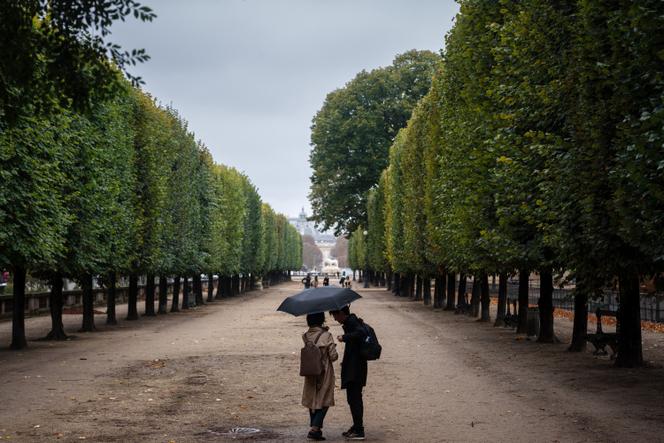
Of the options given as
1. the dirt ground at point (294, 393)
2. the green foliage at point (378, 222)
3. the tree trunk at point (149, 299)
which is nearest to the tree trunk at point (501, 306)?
the dirt ground at point (294, 393)

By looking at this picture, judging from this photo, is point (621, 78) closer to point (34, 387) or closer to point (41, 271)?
point (34, 387)

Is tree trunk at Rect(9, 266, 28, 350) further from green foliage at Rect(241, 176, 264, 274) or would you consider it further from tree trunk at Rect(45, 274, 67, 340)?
green foliage at Rect(241, 176, 264, 274)

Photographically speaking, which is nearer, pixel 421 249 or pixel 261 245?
pixel 421 249

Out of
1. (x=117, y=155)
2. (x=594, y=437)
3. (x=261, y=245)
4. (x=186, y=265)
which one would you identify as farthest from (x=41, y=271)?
(x=261, y=245)

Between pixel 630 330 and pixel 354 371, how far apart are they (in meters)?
11.0

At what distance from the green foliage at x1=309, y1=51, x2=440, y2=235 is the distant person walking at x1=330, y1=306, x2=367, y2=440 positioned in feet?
240

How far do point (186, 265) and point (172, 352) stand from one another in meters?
26.0

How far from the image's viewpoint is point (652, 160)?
13.7 m

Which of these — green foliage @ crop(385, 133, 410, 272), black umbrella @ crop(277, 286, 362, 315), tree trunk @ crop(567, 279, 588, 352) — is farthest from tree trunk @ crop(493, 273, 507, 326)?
black umbrella @ crop(277, 286, 362, 315)

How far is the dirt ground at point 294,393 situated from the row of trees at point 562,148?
2.22 m

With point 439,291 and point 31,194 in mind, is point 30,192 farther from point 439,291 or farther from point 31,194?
point 439,291

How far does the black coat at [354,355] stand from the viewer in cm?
1302

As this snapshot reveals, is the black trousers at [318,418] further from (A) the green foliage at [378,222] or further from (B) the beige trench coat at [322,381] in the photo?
(A) the green foliage at [378,222]

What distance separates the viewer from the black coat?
13023mm
